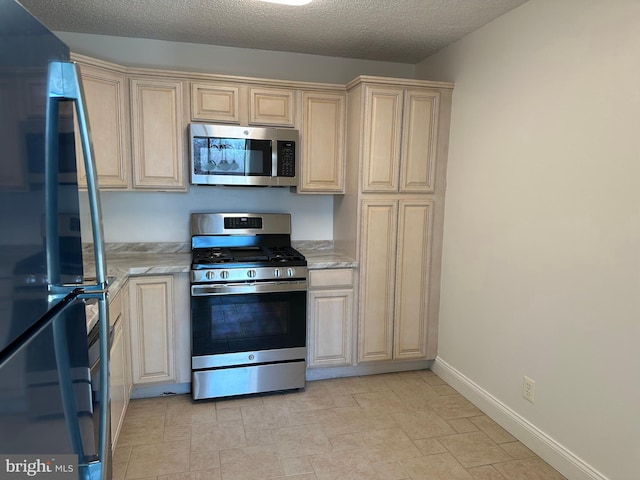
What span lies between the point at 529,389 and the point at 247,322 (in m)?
1.81

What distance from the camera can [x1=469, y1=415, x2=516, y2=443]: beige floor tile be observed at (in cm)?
255

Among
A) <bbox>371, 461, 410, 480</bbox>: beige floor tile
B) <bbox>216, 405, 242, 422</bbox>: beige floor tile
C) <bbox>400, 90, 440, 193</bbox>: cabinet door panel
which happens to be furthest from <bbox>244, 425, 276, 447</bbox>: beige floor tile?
<bbox>400, 90, 440, 193</bbox>: cabinet door panel

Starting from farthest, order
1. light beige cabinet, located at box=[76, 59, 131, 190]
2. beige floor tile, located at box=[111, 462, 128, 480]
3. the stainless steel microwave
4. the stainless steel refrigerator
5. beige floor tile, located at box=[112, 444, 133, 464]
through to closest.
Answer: the stainless steel microwave → light beige cabinet, located at box=[76, 59, 131, 190] → beige floor tile, located at box=[112, 444, 133, 464] → beige floor tile, located at box=[111, 462, 128, 480] → the stainless steel refrigerator

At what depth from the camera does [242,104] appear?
3.08 metres

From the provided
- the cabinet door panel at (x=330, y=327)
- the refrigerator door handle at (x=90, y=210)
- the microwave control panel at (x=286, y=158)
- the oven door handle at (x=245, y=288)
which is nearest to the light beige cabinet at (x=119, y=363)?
the oven door handle at (x=245, y=288)

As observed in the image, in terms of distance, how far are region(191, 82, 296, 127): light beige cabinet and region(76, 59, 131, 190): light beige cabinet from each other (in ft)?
1.54

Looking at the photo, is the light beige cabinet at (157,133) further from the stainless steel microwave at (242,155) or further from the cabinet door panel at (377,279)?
the cabinet door panel at (377,279)

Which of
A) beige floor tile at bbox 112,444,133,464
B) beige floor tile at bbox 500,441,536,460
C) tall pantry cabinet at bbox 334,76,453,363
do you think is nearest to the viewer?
beige floor tile at bbox 112,444,133,464

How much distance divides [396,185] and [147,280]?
1.88 metres

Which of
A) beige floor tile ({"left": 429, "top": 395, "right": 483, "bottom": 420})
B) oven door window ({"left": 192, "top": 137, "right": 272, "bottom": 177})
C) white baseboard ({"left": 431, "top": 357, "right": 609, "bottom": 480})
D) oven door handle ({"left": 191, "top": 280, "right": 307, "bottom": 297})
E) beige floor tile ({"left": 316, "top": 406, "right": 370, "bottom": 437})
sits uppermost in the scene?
oven door window ({"left": 192, "top": 137, "right": 272, "bottom": 177})

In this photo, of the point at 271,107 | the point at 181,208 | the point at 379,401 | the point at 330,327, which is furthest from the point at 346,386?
the point at 271,107

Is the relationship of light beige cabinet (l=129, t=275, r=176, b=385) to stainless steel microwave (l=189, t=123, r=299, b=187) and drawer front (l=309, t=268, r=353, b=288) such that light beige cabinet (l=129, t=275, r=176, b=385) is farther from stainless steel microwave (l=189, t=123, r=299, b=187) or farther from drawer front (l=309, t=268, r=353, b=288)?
drawer front (l=309, t=268, r=353, b=288)

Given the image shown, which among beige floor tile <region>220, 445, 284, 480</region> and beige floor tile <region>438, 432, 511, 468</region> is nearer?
beige floor tile <region>220, 445, 284, 480</region>

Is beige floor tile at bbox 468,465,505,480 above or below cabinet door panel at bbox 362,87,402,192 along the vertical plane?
below
